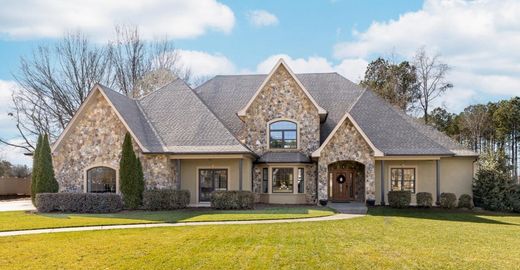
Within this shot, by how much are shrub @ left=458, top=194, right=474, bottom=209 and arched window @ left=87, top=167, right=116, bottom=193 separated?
17019 mm

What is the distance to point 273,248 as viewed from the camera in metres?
11.1

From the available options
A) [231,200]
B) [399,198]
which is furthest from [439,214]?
[231,200]

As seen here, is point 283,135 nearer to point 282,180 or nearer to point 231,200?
point 282,180

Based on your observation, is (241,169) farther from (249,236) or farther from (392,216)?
(249,236)

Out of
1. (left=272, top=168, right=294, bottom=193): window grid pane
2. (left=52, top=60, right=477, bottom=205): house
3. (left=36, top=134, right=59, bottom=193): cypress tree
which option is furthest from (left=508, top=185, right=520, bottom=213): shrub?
(left=36, top=134, right=59, bottom=193): cypress tree

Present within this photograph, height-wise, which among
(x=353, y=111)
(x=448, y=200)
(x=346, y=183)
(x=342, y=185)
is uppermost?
(x=353, y=111)

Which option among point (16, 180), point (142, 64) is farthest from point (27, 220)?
point (142, 64)

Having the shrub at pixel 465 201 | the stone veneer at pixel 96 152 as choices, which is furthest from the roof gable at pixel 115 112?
the shrub at pixel 465 201

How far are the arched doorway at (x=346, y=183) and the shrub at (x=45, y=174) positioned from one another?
1345 cm

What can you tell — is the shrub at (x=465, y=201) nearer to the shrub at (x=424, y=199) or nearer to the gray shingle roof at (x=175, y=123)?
the shrub at (x=424, y=199)

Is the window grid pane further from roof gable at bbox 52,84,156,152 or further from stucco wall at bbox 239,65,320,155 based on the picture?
roof gable at bbox 52,84,156,152

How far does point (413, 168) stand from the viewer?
2567 centimetres

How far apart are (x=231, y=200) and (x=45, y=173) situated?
8.40 m

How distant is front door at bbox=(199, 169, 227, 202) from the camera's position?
24.7 m
